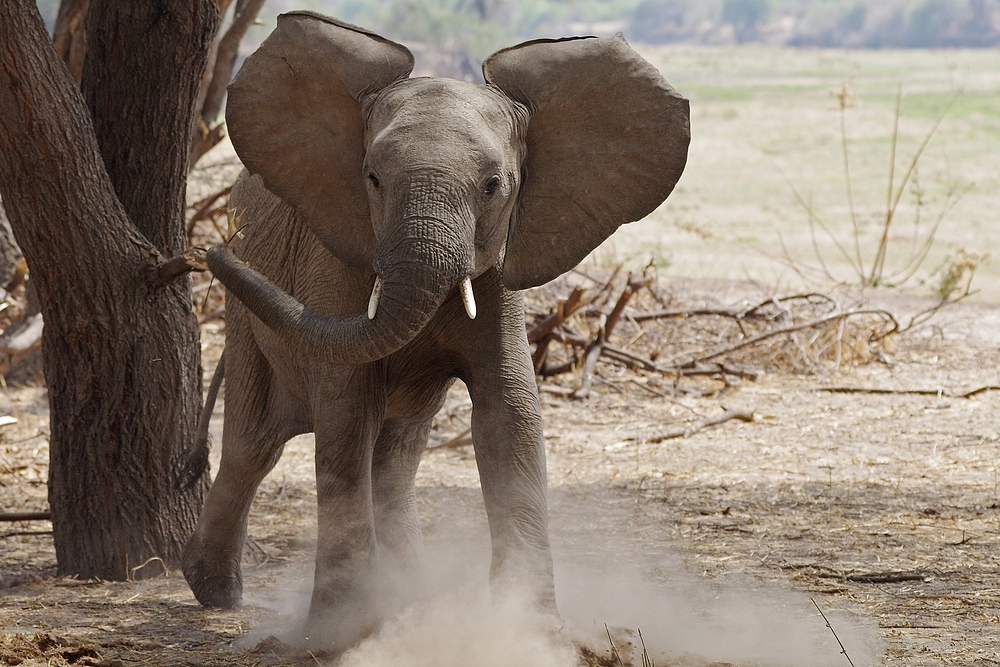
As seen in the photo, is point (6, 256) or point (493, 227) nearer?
point (493, 227)

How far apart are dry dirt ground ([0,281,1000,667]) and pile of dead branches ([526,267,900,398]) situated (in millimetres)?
141

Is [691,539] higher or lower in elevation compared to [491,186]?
lower

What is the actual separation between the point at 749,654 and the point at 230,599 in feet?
7.07

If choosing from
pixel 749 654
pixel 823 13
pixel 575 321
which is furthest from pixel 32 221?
pixel 823 13

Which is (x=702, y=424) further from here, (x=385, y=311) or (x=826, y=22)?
(x=826, y=22)

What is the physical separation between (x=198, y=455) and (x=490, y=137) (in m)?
2.46

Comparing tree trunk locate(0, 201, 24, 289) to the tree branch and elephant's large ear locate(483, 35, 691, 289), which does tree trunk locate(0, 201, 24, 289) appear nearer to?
the tree branch

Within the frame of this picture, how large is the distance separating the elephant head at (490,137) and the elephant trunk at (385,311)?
1 centimetres

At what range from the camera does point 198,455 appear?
544cm

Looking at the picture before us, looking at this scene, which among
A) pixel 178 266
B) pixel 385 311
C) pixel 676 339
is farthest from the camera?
pixel 676 339

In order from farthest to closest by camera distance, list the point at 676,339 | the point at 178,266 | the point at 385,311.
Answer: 1. the point at 676,339
2. the point at 178,266
3. the point at 385,311

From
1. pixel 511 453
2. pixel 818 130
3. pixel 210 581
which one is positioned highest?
pixel 818 130

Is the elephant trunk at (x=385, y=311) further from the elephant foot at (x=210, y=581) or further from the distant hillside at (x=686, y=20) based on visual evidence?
the distant hillside at (x=686, y=20)

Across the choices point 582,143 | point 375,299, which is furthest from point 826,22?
point 375,299
